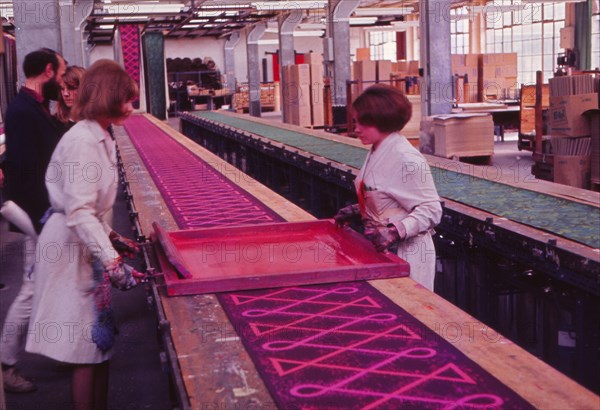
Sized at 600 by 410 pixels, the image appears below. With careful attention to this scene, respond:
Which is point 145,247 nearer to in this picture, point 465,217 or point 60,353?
point 60,353

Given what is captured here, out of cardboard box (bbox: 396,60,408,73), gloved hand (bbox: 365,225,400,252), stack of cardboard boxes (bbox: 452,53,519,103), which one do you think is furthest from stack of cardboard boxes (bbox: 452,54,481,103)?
gloved hand (bbox: 365,225,400,252)

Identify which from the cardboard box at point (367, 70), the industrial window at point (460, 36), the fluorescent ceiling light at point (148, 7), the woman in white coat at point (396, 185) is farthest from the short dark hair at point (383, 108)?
the industrial window at point (460, 36)

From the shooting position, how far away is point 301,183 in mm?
8125

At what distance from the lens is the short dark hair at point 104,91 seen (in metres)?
2.39

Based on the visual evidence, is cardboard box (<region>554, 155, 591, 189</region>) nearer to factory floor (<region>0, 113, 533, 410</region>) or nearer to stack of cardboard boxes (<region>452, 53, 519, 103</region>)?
factory floor (<region>0, 113, 533, 410</region>)

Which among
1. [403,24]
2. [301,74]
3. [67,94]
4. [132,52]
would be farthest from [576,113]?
[403,24]

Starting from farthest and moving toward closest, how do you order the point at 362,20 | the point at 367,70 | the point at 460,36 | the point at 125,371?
the point at 460,36
the point at 362,20
the point at 367,70
the point at 125,371

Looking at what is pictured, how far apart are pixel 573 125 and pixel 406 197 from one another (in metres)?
6.01

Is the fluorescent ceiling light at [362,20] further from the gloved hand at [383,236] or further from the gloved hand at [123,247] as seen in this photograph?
the gloved hand at [123,247]

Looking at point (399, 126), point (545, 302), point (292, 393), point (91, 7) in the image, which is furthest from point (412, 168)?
point (91, 7)

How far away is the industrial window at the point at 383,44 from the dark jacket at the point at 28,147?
1217 inches

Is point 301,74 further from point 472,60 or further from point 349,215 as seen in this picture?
point 349,215

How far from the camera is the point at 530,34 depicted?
80.3 ft

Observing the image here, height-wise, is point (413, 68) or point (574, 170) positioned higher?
point (413, 68)
